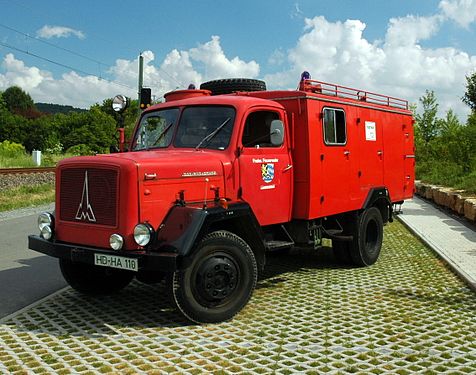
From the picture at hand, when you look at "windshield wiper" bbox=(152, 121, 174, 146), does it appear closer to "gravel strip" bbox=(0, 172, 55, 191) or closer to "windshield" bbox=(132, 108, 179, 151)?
"windshield" bbox=(132, 108, 179, 151)

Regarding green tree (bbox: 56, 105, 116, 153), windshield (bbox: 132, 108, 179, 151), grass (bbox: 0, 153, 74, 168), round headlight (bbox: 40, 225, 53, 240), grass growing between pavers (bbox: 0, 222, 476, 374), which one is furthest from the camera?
green tree (bbox: 56, 105, 116, 153)

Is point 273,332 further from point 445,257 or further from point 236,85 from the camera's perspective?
point 445,257

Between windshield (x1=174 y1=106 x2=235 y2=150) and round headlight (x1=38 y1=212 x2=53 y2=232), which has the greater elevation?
windshield (x1=174 y1=106 x2=235 y2=150)

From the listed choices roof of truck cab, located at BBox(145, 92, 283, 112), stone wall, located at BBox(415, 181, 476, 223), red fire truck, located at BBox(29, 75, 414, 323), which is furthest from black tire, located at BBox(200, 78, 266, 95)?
stone wall, located at BBox(415, 181, 476, 223)

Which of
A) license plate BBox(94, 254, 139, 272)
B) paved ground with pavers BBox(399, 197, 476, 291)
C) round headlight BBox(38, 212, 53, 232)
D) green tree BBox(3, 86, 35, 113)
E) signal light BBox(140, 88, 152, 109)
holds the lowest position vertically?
paved ground with pavers BBox(399, 197, 476, 291)

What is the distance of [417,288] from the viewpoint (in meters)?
6.86

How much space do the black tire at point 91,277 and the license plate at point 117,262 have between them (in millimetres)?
1022

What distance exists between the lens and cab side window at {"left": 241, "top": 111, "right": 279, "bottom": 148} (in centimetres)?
624

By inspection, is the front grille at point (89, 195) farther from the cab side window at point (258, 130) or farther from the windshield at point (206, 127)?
the cab side window at point (258, 130)

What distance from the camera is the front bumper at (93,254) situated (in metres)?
4.84

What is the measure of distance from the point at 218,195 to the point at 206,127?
0.95 m

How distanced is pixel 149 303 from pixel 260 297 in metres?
1.38

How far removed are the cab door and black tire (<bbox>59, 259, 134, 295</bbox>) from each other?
183cm

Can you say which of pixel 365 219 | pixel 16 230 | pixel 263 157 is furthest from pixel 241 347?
pixel 16 230
